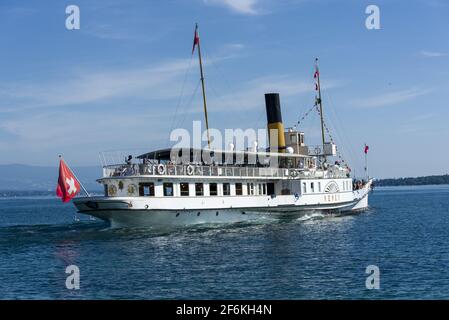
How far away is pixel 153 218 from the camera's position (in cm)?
4000

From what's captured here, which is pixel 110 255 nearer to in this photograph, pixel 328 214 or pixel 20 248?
pixel 20 248

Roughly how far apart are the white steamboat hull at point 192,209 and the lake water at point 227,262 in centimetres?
114

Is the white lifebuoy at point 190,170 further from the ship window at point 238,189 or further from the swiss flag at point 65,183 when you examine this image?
the swiss flag at point 65,183

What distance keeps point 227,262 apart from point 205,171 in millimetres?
15698

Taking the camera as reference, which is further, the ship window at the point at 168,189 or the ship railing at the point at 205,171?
the ship window at the point at 168,189

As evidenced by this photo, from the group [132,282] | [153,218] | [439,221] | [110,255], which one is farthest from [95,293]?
[439,221]

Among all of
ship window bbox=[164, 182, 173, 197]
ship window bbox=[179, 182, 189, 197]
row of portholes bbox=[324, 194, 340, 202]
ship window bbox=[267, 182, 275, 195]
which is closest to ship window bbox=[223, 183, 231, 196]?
ship window bbox=[179, 182, 189, 197]

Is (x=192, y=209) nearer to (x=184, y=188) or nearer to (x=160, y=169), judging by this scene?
(x=184, y=188)

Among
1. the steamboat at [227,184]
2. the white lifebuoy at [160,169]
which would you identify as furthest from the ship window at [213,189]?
the white lifebuoy at [160,169]

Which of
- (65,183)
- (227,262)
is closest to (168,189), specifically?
(65,183)

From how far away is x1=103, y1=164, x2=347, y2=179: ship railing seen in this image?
39.9 m

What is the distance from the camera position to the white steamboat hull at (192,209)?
38688 mm
